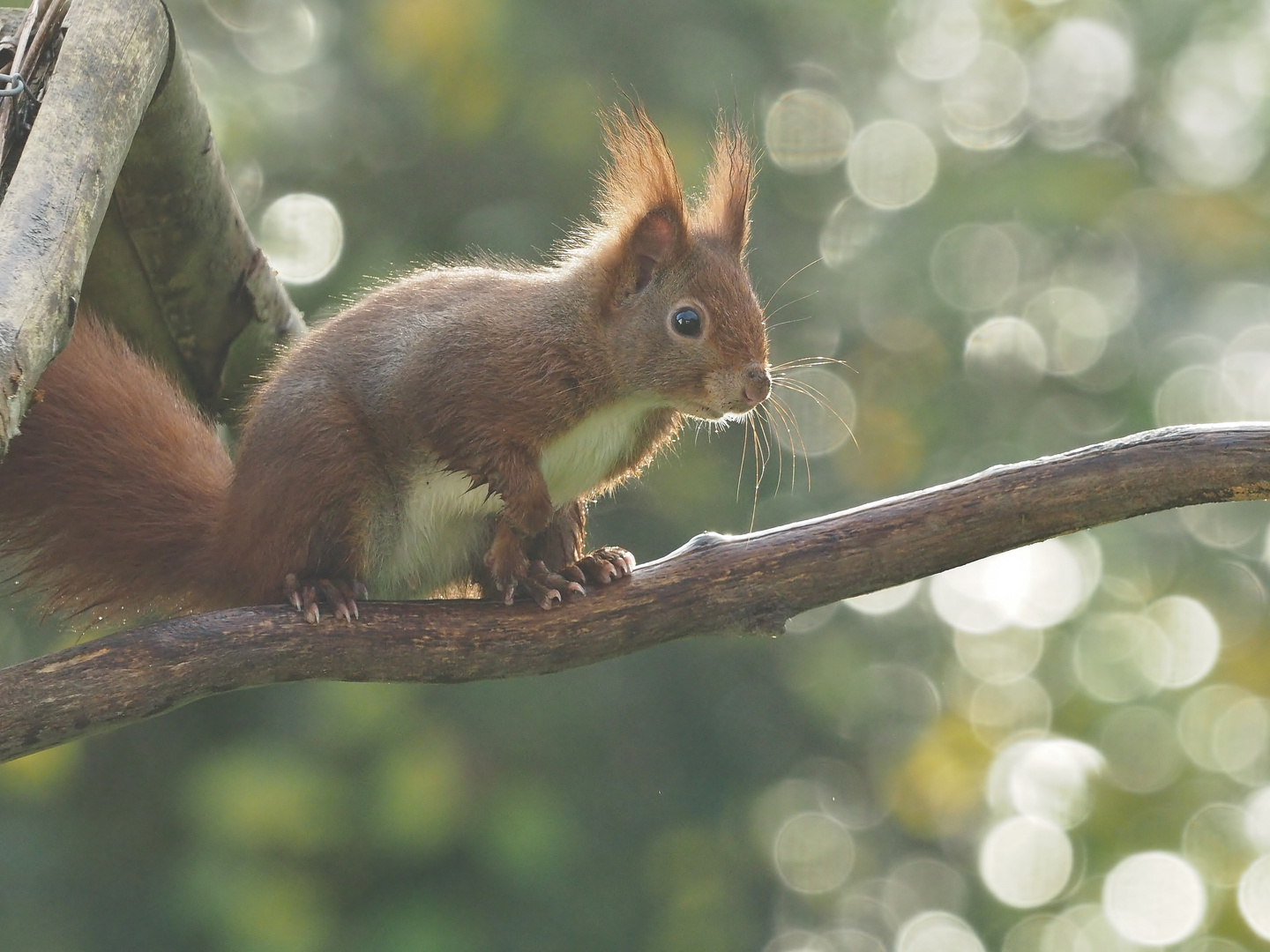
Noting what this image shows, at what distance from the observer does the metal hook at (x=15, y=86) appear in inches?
97.0

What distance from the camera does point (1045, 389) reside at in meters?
6.35

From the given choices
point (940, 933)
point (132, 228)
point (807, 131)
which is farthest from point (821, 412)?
point (132, 228)

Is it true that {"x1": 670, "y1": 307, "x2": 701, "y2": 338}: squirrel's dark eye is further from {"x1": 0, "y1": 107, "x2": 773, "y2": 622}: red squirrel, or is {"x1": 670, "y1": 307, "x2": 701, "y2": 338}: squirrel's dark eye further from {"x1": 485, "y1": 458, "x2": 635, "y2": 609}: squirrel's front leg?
{"x1": 485, "y1": 458, "x2": 635, "y2": 609}: squirrel's front leg

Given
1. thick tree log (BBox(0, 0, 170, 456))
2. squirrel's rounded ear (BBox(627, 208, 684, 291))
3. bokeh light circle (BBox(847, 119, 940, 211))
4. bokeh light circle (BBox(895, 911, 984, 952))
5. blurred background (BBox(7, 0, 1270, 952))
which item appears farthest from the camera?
bokeh light circle (BBox(895, 911, 984, 952))

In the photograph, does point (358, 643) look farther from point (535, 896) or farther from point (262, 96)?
point (262, 96)

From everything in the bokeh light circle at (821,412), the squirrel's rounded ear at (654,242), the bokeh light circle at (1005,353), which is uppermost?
the bokeh light circle at (1005,353)

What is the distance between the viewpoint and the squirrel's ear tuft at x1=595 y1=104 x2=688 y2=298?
10.2ft

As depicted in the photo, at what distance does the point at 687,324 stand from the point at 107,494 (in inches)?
48.5

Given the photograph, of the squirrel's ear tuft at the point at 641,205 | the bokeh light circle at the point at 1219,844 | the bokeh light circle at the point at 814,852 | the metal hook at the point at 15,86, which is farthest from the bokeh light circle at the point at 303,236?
the bokeh light circle at the point at 1219,844

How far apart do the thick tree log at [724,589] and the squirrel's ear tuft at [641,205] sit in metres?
0.74

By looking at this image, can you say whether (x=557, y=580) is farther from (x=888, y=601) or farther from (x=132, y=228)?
(x=888, y=601)

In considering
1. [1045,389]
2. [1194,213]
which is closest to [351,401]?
[1045,389]

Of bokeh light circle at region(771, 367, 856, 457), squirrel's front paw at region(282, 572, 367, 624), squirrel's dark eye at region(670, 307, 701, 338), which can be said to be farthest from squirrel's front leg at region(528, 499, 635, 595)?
bokeh light circle at region(771, 367, 856, 457)

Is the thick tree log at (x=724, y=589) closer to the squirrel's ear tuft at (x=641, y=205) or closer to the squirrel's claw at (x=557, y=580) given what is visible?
the squirrel's claw at (x=557, y=580)
